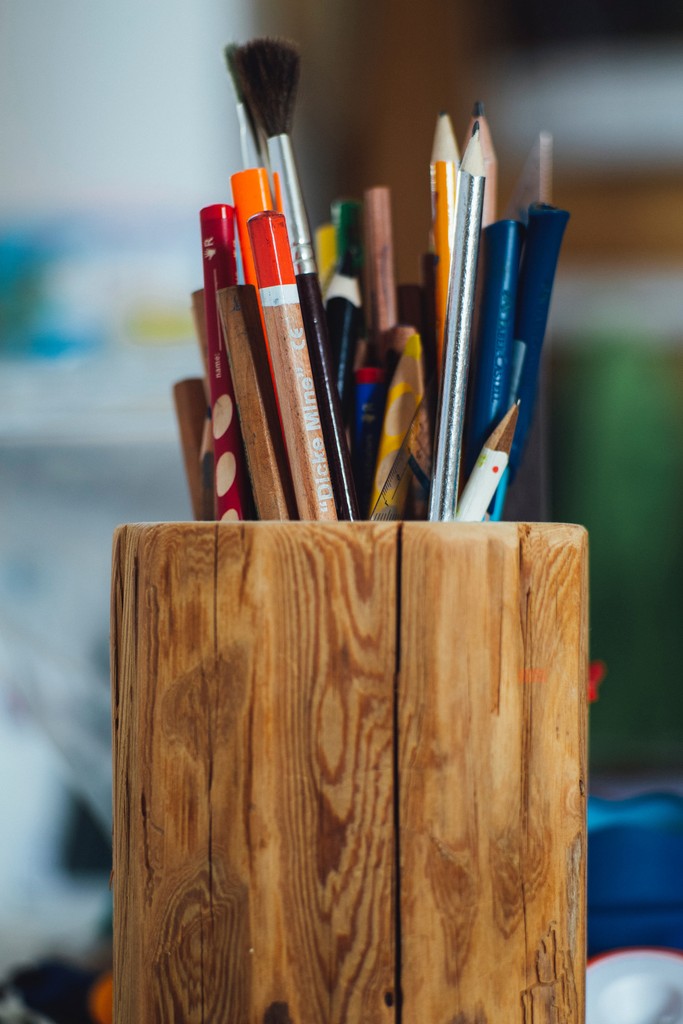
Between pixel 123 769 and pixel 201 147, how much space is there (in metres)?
0.55

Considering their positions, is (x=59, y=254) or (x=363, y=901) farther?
(x=59, y=254)

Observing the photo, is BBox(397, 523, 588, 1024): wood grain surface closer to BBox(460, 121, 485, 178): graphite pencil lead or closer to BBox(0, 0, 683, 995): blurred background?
BBox(460, 121, 485, 178): graphite pencil lead

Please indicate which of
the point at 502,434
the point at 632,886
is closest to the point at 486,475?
the point at 502,434

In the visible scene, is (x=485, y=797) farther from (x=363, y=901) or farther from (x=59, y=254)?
(x=59, y=254)

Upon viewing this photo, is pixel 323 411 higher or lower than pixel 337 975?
higher

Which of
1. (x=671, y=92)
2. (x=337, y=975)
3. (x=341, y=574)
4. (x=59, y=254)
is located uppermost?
(x=671, y=92)

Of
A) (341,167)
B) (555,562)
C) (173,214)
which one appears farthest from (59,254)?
(555,562)

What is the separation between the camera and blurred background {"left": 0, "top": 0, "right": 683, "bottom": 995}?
665mm

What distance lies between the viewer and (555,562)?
0.94 ft

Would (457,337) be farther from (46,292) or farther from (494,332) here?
(46,292)

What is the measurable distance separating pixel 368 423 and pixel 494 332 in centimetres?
6

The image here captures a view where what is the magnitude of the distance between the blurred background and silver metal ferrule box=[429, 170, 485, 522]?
363 millimetres

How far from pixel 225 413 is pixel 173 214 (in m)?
0.42

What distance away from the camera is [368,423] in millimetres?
360
